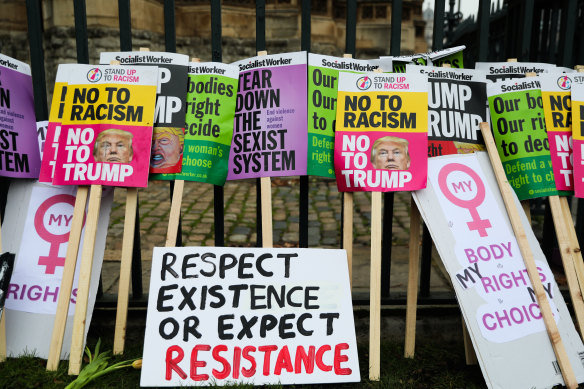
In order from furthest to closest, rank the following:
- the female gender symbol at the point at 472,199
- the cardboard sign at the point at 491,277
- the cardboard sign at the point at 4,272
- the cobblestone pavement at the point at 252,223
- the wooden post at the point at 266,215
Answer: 1. the cobblestone pavement at the point at 252,223
2. the wooden post at the point at 266,215
3. the female gender symbol at the point at 472,199
4. the cardboard sign at the point at 4,272
5. the cardboard sign at the point at 491,277

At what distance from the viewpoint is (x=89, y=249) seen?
8.18 ft

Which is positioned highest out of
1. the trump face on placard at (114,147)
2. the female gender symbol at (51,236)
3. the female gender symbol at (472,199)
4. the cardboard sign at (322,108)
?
the cardboard sign at (322,108)

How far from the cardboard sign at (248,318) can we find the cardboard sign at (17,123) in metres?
1.05

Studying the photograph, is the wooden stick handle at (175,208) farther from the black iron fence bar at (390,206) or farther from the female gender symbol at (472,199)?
the female gender symbol at (472,199)

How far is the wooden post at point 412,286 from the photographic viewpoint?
271 centimetres

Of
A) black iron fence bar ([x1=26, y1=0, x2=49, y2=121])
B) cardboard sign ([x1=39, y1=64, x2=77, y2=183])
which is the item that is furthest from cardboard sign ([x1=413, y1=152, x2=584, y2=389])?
black iron fence bar ([x1=26, y1=0, x2=49, y2=121])

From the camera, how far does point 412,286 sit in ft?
8.91

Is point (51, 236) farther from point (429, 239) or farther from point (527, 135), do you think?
point (527, 135)

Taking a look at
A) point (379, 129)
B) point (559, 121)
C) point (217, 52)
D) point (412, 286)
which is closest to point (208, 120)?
point (217, 52)

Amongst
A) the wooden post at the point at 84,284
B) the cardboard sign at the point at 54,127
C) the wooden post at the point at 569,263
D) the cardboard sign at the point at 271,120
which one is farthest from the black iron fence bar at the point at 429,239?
the cardboard sign at the point at 54,127

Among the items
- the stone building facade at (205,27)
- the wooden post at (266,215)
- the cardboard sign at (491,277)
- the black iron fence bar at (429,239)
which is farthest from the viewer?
the stone building facade at (205,27)

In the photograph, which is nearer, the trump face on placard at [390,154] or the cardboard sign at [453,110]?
the trump face on placard at [390,154]

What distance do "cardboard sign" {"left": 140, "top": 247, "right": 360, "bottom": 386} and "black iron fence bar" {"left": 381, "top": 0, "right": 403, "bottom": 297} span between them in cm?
65

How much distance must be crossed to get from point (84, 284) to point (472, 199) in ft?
7.00
